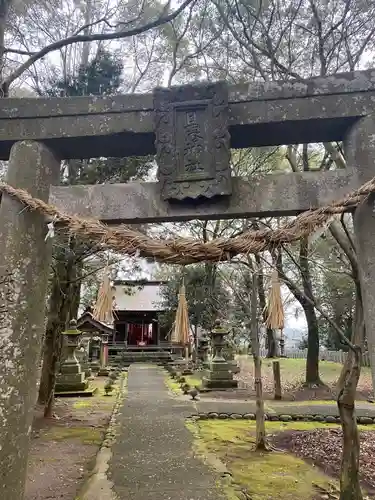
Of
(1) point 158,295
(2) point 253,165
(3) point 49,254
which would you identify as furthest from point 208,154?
(1) point 158,295

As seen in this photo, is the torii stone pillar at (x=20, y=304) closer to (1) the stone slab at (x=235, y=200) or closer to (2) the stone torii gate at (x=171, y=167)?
(2) the stone torii gate at (x=171, y=167)

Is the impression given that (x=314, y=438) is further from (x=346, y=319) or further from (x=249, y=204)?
(x=346, y=319)

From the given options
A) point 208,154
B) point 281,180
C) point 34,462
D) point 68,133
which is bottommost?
point 34,462

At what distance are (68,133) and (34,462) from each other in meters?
4.88

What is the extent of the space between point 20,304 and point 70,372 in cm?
1079

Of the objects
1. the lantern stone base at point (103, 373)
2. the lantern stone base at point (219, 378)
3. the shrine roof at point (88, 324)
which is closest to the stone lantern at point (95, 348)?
the shrine roof at point (88, 324)

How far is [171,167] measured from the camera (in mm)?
2658

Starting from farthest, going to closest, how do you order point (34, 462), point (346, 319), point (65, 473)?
point (346, 319) → point (34, 462) → point (65, 473)

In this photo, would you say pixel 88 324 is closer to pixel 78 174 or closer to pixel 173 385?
pixel 173 385

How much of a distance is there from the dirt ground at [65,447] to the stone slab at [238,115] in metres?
3.75

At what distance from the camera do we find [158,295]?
30.3m

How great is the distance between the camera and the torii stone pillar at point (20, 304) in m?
2.38

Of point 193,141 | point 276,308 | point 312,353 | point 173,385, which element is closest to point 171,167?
point 193,141

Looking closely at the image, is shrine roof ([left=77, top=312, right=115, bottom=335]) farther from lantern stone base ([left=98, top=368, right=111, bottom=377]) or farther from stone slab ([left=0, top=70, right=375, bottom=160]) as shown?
stone slab ([left=0, top=70, right=375, bottom=160])
